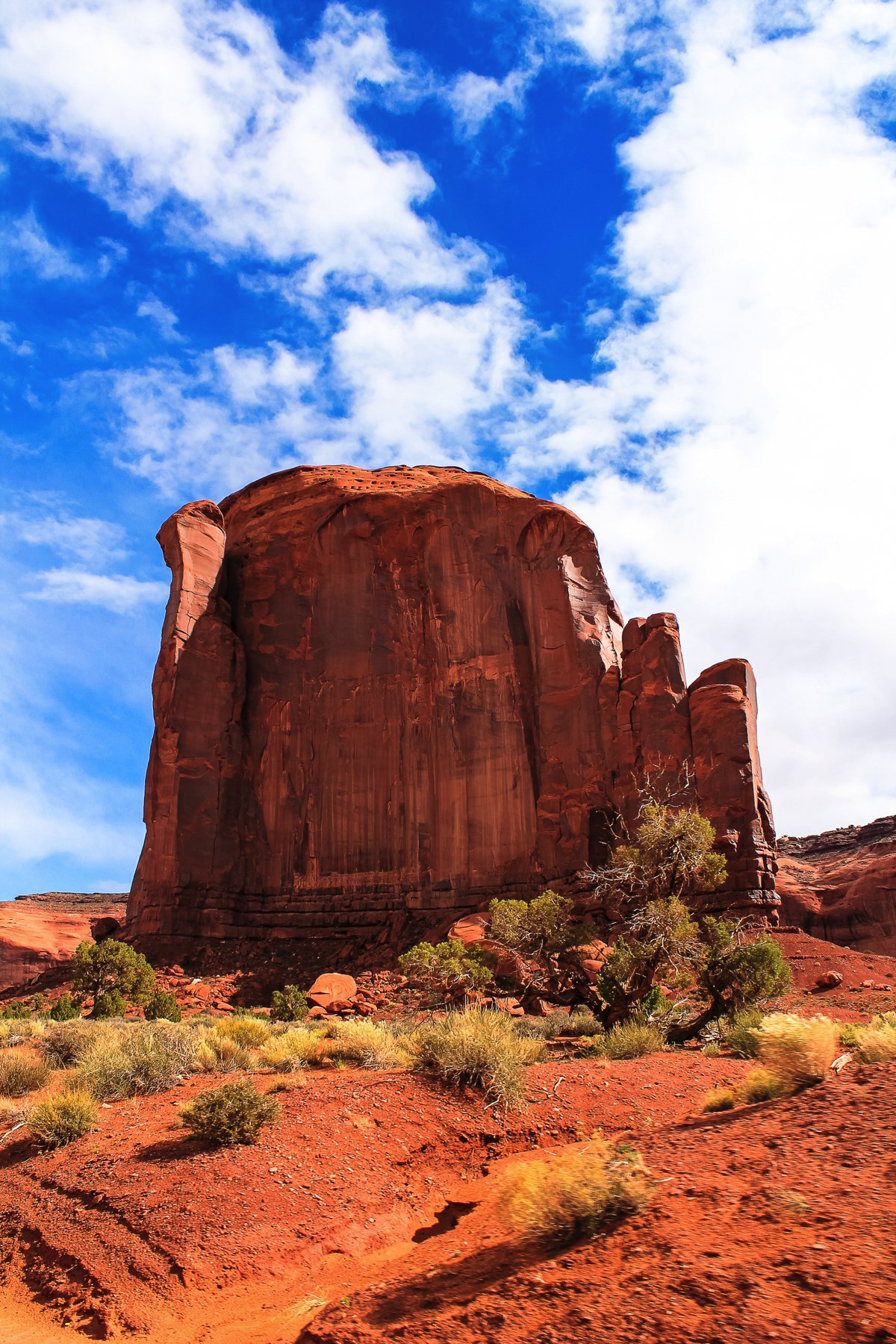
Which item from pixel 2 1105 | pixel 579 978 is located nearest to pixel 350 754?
pixel 579 978

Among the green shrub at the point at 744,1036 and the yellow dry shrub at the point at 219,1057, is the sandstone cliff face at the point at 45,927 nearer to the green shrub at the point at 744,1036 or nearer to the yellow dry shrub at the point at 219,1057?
the yellow dry shrub at the point at 219,1057

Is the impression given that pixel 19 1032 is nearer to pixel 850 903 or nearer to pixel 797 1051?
pixel 797 1051

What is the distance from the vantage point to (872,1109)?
5324 mm

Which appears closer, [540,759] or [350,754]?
[540,759]

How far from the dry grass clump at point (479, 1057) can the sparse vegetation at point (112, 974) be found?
18.0m

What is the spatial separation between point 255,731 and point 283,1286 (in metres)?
32.7

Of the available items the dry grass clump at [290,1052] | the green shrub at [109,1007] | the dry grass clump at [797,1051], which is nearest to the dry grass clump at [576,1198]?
the dry grass clump at [797,1051]

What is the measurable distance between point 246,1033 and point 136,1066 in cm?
341

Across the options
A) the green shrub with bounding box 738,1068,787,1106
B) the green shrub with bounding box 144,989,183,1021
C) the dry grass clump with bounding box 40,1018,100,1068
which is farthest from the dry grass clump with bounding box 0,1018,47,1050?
the green shrub with bounding box 738,1068,787,1106

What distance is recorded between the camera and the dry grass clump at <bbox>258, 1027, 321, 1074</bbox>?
38.3 ft

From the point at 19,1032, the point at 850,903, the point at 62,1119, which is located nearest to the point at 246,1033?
the point at 62,1119

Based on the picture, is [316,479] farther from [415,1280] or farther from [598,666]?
[415,1280]

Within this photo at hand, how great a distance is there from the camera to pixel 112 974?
85.7ft

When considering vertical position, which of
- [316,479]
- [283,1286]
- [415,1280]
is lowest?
[283,1286]
